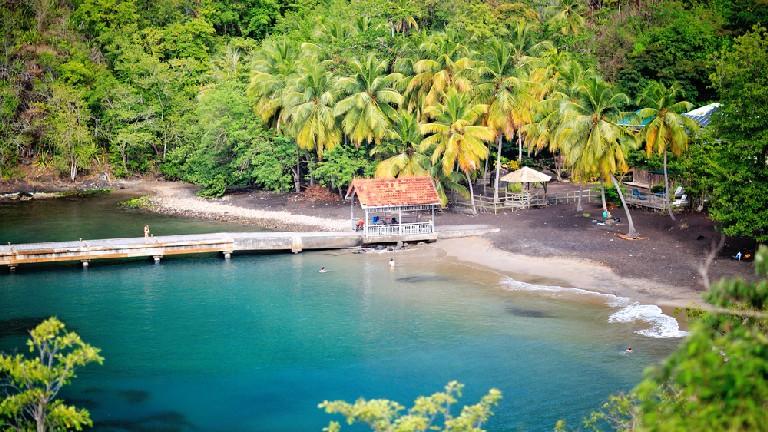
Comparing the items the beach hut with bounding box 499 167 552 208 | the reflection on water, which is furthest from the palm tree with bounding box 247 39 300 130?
the reflection on water

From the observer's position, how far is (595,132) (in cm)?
4359

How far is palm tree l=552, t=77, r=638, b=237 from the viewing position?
143ft

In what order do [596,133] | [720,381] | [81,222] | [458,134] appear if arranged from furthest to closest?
[81,222], [458,134], [596,133], [720,381]

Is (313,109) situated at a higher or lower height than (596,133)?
higher

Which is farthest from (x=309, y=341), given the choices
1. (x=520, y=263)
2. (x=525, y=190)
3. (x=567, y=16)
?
(x=567, y=16)

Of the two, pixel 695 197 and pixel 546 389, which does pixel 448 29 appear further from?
pixel 546 389

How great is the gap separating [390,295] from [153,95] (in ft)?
126

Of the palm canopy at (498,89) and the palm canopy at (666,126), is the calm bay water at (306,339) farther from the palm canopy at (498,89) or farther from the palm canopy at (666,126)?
the palm canopy at (666,126)

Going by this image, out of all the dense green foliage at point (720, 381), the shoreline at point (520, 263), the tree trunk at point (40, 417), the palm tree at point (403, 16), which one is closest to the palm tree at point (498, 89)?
the shoreline at point (520, 263)

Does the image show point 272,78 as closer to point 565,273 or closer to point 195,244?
point 195,244

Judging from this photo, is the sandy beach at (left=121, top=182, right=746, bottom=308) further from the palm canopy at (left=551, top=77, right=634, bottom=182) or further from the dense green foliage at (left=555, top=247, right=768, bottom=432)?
the dense green foliage at (left=555, top=247, right=768, bottom=432)

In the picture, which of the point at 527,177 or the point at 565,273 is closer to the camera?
the point at 565,273

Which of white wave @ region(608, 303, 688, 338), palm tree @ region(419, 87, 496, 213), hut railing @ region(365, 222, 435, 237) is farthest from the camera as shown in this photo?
palm tree @ region(419, 87, 496, 213)

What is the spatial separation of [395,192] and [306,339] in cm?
1518
